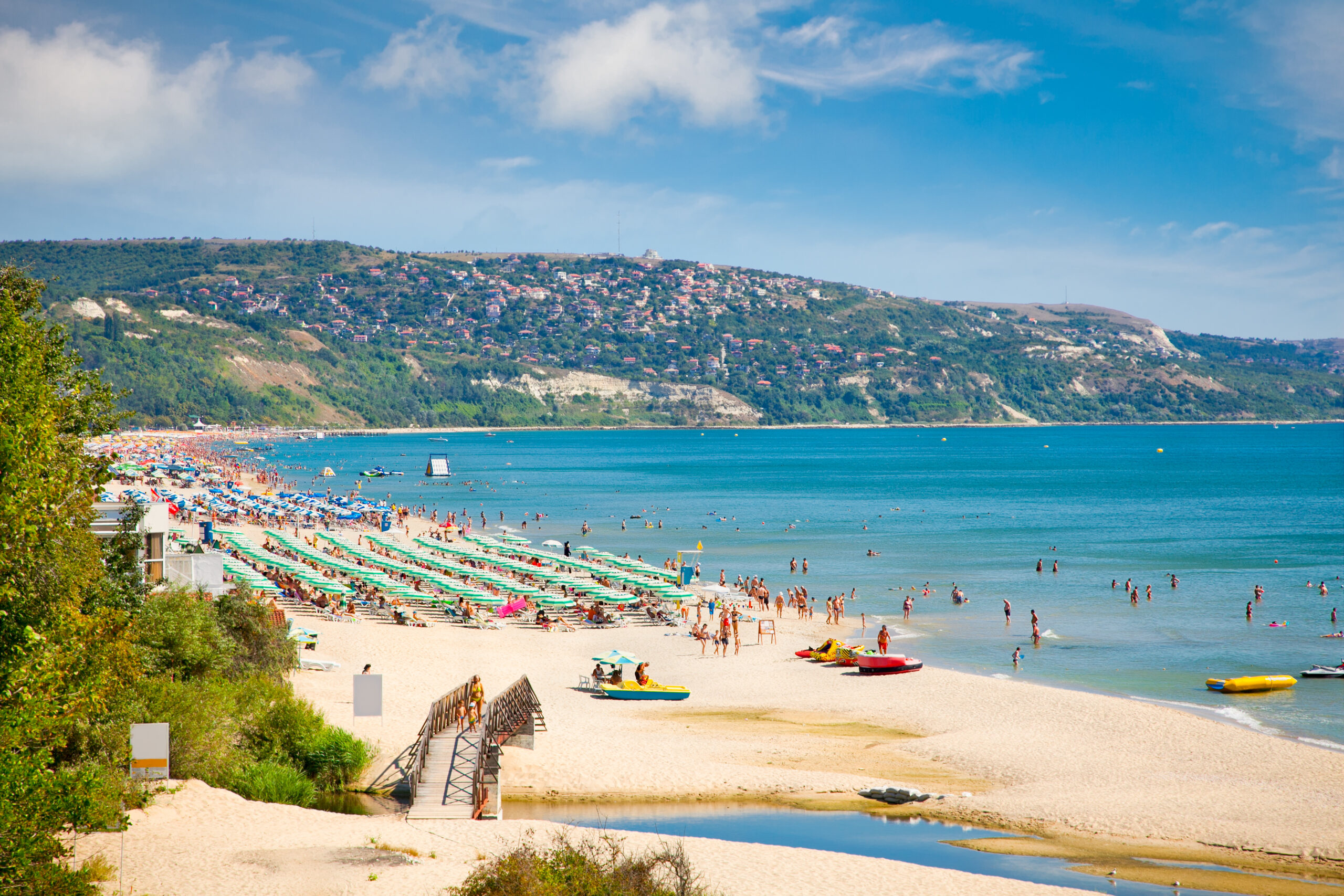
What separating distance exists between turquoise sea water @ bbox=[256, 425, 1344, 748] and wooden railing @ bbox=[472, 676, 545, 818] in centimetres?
1502

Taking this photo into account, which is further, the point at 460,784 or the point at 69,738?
the point at 460,784

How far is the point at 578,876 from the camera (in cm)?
1053

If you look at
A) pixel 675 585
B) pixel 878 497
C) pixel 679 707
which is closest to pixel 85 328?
pixel 878 497

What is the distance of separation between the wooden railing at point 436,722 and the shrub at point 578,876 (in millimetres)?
5143

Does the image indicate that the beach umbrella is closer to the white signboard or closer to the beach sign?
the white signboard

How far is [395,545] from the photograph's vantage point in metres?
51.1

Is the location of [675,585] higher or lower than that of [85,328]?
lower

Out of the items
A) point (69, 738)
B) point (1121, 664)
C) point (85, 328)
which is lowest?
point (1121, 664)

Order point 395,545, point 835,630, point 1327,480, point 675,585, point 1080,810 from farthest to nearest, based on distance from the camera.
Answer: point 1327,480, point 395,545, point 675,585, point 835,630, point 1080,810

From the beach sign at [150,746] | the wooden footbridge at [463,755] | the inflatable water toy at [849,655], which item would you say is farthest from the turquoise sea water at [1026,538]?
the beach sign at [150,746]

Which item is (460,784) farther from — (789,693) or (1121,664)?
(1121,664)

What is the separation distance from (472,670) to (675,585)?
15.8 metres

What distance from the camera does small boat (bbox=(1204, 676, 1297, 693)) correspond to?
26.7m

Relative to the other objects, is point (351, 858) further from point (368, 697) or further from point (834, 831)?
point (834, 831)
